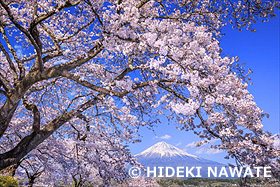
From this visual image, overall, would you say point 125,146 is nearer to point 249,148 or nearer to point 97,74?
point 97,74

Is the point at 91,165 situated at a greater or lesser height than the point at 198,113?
lesser

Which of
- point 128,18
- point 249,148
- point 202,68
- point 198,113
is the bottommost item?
point 249,148

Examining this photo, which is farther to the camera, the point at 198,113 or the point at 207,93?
the point at 198,113

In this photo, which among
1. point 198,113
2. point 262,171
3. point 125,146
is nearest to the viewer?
point 262,171

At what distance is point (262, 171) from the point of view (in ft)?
11.2

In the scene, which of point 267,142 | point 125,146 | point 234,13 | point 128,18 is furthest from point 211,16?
point 125,146

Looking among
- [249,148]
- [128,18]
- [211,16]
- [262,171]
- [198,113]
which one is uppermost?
[211,16]

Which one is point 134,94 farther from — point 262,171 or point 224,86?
point 262,171

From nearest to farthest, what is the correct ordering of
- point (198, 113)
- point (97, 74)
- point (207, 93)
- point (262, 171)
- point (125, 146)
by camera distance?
point (262, 171) < point (207, 93) < point (198, 113) < point (97, 74) < point (125, 146)

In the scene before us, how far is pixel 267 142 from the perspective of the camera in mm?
3461

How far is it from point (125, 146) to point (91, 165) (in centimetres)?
121

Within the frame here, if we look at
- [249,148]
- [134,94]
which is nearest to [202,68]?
[249,148]

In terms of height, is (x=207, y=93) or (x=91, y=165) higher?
(x=207, y=93)

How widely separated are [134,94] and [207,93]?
8.18 ft
